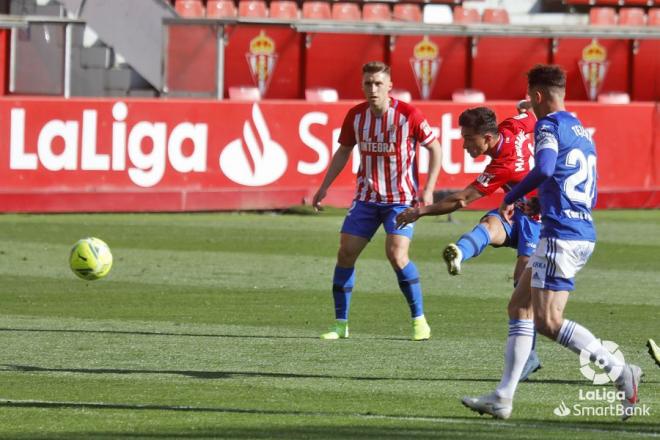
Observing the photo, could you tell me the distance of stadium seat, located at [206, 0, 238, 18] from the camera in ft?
90.4

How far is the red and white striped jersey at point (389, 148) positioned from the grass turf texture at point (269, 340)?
1.11m

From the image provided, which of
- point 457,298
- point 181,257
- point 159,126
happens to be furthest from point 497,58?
point 457,298

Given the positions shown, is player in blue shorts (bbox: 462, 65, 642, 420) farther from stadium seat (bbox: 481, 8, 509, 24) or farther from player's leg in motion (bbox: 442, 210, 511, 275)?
stadium seat (bbox: 481, 8, 509, 24)

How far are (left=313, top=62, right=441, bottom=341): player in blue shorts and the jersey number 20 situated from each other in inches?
139

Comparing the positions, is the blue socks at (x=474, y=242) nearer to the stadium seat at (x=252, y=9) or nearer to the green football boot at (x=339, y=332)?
the green football boot at (x=339, y=332)

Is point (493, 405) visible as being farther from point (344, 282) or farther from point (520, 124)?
point (344, 282)

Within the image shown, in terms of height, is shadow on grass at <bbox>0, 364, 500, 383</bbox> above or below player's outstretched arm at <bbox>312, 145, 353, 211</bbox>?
below

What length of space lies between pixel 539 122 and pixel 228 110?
1454cm

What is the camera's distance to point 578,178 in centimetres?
723

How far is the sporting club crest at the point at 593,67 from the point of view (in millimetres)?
28734

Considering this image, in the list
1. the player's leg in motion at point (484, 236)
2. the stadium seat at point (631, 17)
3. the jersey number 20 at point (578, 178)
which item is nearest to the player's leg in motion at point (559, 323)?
the jersey number 20 at point (578, 178)

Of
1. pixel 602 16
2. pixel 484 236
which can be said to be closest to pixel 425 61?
pixel 602 16

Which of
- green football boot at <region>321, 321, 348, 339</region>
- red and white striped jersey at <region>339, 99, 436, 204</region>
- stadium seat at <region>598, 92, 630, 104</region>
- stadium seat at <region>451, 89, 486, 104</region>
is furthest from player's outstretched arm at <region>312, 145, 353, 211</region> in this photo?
stadium seat at <region>598, 92, 630, 104</region>

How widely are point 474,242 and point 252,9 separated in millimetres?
19286
